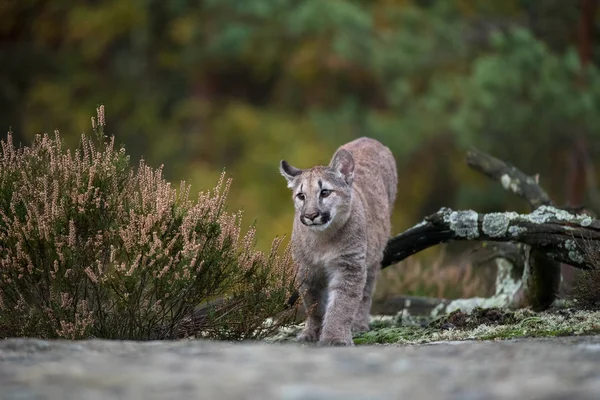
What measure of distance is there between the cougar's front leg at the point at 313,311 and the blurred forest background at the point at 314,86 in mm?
9227

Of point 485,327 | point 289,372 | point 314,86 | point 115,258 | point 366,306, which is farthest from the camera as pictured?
point 314,86

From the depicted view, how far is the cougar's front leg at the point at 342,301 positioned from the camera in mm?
7848

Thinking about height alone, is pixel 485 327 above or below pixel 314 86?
below

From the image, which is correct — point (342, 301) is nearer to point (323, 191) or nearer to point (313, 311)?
point (313, 311)

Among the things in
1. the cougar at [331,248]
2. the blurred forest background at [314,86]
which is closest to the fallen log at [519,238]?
the cougar at [331,248]

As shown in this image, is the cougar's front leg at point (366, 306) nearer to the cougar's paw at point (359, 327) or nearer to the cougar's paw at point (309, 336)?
the cougar's paw at point (359, 327)

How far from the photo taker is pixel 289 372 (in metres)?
4.66

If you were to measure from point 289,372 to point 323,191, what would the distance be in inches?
147

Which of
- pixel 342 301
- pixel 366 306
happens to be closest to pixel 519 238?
pixel 366 306

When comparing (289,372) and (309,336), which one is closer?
(289,372)

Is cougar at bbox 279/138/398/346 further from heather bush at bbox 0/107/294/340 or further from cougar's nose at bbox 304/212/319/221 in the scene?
heather bush at bbox 0/107/294/340

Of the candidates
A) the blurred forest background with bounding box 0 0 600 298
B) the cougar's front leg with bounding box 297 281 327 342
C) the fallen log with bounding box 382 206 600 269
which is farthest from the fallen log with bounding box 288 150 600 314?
the blurred forest background with bounding box 0 0 600 298

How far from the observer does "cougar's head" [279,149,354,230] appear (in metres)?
8.12

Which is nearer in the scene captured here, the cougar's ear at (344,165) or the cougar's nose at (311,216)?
the cougar's nose at (311,216)
